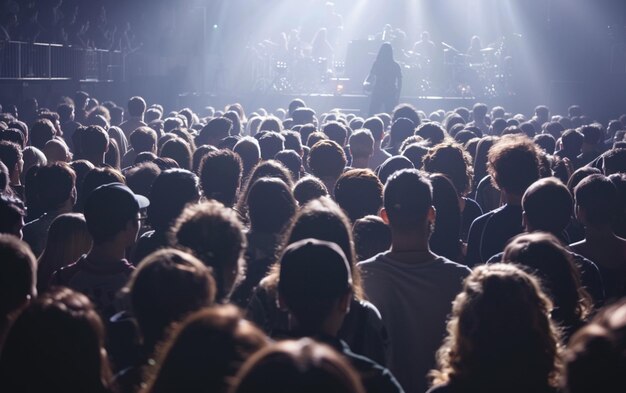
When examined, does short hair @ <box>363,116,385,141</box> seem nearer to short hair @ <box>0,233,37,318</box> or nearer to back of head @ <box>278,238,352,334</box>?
back of head @ <box>278,238,352,334</box>

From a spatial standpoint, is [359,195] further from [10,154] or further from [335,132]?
[335,132]

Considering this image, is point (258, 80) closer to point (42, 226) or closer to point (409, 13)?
point (409, 13)

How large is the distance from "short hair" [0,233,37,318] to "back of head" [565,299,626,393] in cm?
214

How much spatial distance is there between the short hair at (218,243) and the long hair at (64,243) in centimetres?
150

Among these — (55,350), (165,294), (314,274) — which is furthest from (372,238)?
(55,350)

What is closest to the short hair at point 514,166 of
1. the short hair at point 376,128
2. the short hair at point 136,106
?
the short hair at point 376,128

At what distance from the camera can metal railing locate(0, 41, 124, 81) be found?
2192cm

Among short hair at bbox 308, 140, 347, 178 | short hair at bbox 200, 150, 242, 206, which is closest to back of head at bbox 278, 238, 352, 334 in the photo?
short hair at bbox 200, 150, 242, 206

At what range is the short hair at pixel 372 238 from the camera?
570cm

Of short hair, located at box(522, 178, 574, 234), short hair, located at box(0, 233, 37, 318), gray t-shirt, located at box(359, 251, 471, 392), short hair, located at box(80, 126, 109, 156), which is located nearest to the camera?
short hair, located at box(0, 233, 37, 318)

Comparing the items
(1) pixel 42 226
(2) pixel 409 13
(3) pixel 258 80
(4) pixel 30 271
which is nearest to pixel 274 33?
(2) pixel 409 13

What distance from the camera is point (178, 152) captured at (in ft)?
30.3

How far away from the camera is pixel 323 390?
1.96 m

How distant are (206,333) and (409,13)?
46.2 metres
